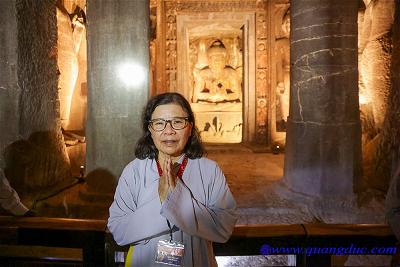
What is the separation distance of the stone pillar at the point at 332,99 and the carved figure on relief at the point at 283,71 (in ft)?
17.1

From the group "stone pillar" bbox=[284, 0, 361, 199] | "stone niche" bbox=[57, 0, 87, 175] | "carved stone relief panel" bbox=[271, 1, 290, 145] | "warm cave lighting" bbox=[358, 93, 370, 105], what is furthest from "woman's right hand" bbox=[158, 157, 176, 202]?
"carved stone relief panel" bbox=[271, 1, 290, 145]

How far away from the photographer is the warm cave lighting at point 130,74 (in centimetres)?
468

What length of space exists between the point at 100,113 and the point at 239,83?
7.72 meters

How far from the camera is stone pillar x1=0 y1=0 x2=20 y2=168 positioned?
432 cm

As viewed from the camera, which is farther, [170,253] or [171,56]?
[171,56]

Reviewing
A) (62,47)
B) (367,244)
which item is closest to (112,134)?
(62,47)

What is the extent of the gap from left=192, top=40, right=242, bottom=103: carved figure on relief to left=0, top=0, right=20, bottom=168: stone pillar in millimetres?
7600

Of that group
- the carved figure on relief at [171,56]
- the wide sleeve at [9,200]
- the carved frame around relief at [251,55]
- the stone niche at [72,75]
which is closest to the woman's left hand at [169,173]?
the wide sleeve at [9,200]

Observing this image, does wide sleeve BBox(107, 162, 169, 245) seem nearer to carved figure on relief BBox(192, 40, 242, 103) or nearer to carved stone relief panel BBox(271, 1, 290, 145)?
carved stone relief panel BBox(271, 1, 290, 145)

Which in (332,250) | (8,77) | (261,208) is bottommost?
(261,208)

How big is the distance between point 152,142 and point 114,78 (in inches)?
133

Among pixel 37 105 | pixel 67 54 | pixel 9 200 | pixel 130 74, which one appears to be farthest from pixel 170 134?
pixel 67 54

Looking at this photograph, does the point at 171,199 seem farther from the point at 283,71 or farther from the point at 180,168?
the point at 283,71

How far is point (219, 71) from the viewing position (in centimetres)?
1160
